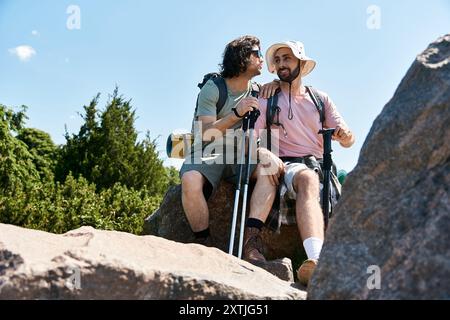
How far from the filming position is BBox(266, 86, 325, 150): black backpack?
Result: 19.6 feet

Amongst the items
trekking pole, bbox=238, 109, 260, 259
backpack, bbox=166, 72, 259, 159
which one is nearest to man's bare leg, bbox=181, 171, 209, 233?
trekking pole, bbox=238, 109, 260, 259

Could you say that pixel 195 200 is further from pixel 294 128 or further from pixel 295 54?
pixel 295 54

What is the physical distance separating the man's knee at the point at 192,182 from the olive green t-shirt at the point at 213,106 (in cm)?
41

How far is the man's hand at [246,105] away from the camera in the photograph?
562cm

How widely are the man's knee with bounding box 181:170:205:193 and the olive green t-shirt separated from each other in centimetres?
41

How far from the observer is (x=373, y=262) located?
2.77m

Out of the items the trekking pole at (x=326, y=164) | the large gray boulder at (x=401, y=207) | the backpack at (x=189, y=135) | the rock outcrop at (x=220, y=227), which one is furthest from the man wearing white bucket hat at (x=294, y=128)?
the large gray boulder at (x=401, y=207)

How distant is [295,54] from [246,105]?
0.86 m

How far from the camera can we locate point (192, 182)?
5.45m

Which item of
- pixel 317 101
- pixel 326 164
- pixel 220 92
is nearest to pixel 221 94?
pixel 220 92

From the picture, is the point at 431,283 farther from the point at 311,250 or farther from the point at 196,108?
the point at 196,108

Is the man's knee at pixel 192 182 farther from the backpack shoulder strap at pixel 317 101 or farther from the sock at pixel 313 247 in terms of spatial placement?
the backpack shoulder strap at pixel 317 101

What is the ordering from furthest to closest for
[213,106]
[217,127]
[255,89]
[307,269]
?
1. [255,89]
2. [213,106]
3. [217,127]
4. [307,269]
